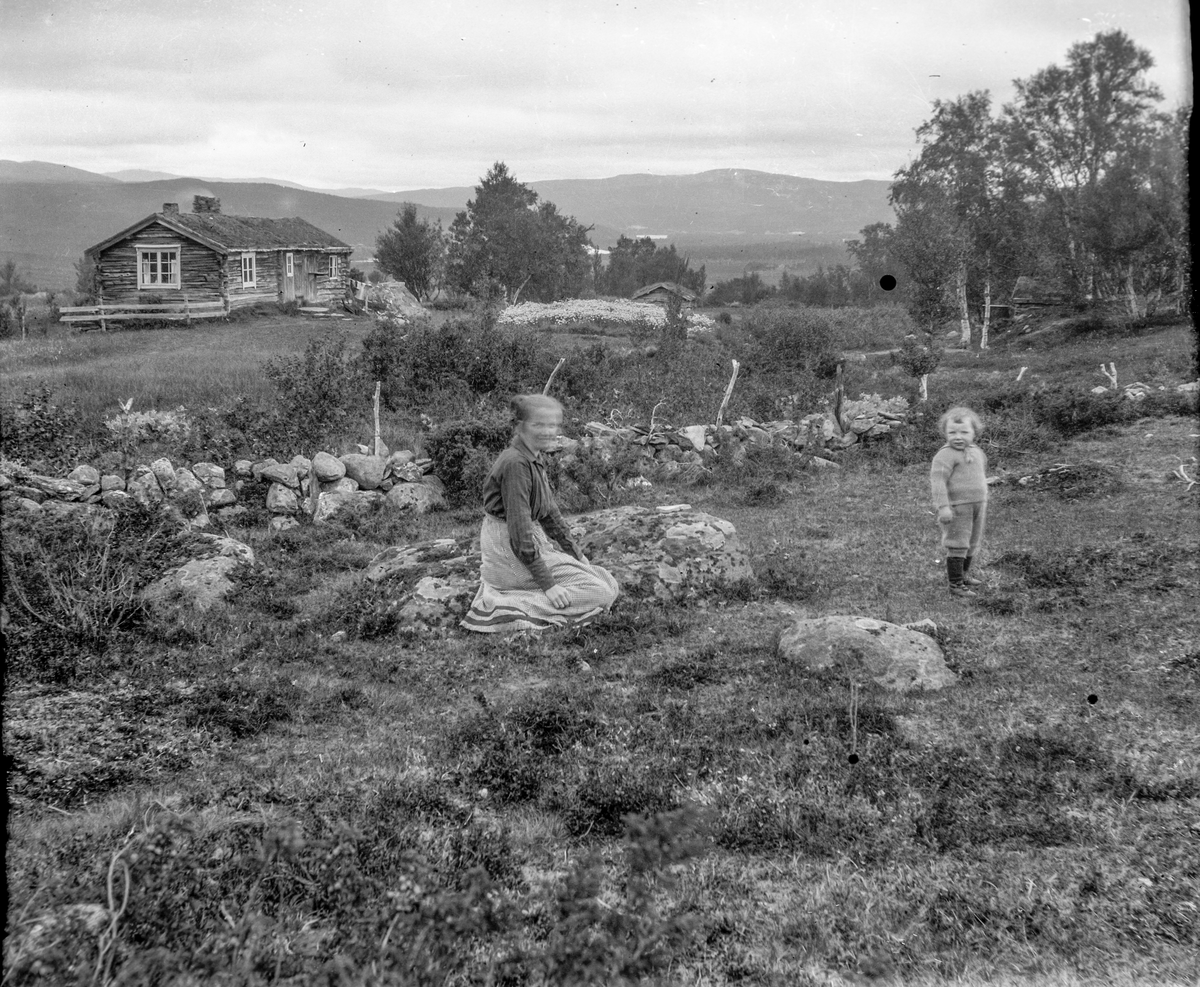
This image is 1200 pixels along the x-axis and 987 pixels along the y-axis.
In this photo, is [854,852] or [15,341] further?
[15,341]

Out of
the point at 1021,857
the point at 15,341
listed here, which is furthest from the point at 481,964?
the point at 15,341

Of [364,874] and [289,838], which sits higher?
[289,838]

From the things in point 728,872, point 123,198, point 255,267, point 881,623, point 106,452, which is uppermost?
point 123,198

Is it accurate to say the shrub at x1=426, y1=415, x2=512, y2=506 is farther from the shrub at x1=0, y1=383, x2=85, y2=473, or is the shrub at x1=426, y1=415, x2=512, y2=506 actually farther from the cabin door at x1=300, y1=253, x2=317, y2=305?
the cabin door at x1=300, y1=253, x2=317, y2=305

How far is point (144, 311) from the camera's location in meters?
38.4

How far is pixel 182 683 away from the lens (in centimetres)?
678

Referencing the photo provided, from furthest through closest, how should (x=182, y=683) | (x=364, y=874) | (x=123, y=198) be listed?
(x=123, y=198) → (x=182, y=683) → (x=364, y=874)

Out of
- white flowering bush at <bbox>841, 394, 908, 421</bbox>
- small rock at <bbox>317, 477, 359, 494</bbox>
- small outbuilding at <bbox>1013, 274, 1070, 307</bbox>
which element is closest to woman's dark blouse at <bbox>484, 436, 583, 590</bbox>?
small rock at <bbox>317, 477, 359, 494</bbox>

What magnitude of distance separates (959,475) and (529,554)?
4.12 m

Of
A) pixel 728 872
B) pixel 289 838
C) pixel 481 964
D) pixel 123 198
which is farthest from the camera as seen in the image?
pixel 123 198

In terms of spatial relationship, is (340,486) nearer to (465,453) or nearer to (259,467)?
(259,467)

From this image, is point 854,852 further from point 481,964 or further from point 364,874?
point 364,874

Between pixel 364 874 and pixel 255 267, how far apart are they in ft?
146

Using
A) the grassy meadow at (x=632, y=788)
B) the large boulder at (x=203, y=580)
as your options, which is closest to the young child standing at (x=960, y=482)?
the grassy meadow at (x=632, y=788)
